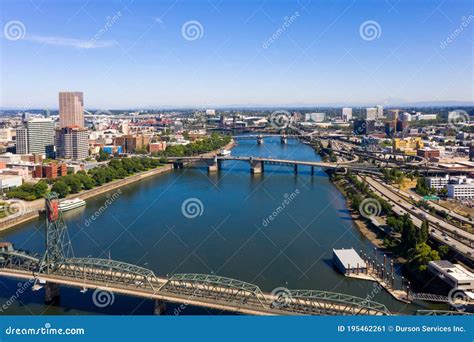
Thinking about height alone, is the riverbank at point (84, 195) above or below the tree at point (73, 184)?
below

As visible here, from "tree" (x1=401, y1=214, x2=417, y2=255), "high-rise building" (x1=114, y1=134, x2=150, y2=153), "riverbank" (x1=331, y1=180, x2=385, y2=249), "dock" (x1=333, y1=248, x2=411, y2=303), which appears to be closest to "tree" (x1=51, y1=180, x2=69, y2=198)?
"riverbank" (x1=331, y1=180, x2=385, y2=249)

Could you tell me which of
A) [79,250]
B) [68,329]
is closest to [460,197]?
[79,250]

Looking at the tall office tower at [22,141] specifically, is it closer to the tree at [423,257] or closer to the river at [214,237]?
the river at [214,237]

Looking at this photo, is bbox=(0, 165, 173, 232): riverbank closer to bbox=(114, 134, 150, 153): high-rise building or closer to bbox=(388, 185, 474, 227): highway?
bbox=(114, 134, 150, 153): high-rise building

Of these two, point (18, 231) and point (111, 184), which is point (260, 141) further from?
point (18, 231)

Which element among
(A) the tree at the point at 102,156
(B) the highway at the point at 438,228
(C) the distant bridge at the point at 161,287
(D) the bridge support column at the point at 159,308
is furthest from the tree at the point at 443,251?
(A) the tree at the point at 102,156

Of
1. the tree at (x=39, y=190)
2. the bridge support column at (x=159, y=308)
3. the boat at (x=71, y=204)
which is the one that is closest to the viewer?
the bridge support column at (x=159, y=308)

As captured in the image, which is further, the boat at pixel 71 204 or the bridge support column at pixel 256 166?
the bridge support column at pixel 256 166
